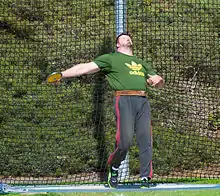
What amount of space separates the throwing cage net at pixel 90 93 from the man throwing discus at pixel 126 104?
2.28m

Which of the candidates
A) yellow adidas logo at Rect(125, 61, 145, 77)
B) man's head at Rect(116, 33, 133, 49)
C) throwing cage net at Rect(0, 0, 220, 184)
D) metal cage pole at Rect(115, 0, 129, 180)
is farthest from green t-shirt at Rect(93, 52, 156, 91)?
throwing cage net at Rect(0, 0, 220, 184)

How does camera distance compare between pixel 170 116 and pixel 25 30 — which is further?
pixel 25 30

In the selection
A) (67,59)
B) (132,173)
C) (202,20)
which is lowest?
(132,173)

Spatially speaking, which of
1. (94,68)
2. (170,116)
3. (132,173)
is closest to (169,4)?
(170,116)

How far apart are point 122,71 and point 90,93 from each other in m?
3.00

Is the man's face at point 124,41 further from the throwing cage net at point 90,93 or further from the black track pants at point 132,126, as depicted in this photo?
the throwing cage net at point 90,93

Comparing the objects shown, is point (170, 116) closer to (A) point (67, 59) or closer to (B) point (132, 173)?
(B) point (132, 173)

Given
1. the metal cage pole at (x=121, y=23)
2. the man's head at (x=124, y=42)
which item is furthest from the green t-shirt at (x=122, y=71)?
the metal cage pole at (x=121, y=23)

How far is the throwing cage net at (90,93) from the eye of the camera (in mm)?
7742

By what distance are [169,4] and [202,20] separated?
27.7 inches

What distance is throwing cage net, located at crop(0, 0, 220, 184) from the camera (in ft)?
25.4

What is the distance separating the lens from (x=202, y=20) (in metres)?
9.20

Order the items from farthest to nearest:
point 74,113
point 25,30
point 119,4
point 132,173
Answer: point 25,30, point 74,113, point 132,173, point 119,4

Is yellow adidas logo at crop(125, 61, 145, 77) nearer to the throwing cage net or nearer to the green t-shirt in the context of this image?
the green t-shirt
